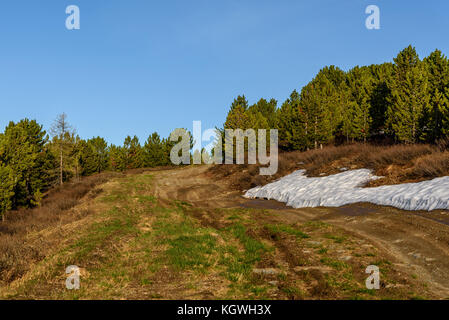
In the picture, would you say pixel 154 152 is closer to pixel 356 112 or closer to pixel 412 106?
pixel 356 112

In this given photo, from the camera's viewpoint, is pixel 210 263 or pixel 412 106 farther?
pixel 412 106

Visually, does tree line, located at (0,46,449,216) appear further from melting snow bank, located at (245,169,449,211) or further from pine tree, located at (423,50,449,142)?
melting snow bank, located at (245,169,449,211)

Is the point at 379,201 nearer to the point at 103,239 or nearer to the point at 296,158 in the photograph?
the point at 103,239

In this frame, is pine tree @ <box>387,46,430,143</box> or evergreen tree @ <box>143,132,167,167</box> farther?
evergreen tree @ <box>143,132,167,167</box>

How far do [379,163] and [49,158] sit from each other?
43403 mm

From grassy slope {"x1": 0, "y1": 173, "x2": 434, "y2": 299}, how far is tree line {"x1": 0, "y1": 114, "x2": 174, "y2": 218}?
23.3 meters

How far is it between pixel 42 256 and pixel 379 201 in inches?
596

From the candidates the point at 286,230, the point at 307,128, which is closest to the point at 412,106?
the point at 307,128

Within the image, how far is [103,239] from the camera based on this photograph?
35.4 ft

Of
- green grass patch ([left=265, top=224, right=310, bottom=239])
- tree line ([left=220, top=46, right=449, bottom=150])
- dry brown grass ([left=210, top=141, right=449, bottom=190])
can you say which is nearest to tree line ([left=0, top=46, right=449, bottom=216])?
tree line ([left=220, top=46, right=449, bottom=150])

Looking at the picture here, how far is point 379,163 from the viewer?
842 inches

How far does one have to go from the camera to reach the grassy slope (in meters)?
5.99
